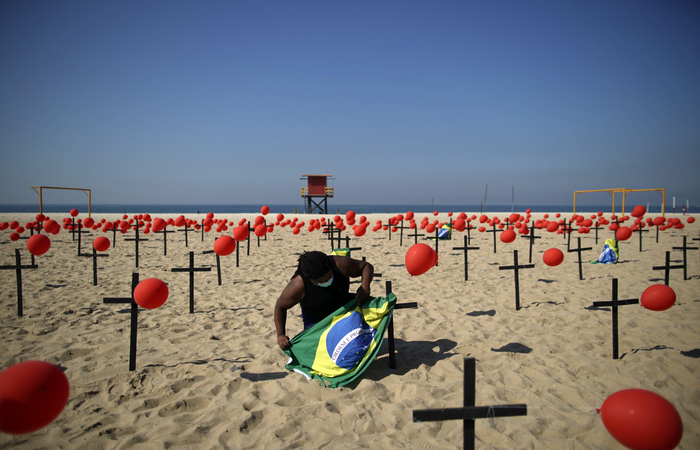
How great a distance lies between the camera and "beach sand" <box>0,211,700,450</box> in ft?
9.85

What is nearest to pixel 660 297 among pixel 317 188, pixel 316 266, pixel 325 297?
pixel 325 297

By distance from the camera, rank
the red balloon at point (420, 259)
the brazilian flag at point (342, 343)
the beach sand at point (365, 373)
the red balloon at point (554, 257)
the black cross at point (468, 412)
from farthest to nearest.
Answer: the red balloon at point (554, 257), the red balloon at point (420, 259), the brazilian flag at point (342, 343), the beach sand at point (365, 373), the black cross at point (468, 412)

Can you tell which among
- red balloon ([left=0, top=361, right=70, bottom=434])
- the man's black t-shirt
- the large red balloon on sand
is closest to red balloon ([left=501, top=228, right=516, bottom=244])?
the large red balloon on sand

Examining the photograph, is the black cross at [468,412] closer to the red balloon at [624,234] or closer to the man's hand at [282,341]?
the man's hand at [282,341]

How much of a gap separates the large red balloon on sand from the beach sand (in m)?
0.75

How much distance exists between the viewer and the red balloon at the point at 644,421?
69.1 inches

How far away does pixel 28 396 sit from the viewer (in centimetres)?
193

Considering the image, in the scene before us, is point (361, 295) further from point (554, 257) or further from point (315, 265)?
point (554, 257)

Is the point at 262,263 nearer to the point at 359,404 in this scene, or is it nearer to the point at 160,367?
the point at 160,367

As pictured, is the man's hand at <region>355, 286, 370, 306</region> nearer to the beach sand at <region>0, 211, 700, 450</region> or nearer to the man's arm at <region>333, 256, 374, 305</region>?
the man's arm at <region>333, 256, 374, 305</region>

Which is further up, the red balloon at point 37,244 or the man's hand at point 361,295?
the red balloon at point 37,244

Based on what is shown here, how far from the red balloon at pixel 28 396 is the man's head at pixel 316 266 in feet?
6.87

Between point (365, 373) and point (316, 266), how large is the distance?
60.0 inches

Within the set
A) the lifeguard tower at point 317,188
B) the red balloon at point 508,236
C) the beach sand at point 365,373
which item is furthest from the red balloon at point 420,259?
the lifeguard tower at point 317,188
